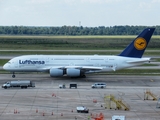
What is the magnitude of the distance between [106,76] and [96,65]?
4.79m

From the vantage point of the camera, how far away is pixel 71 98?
163ft

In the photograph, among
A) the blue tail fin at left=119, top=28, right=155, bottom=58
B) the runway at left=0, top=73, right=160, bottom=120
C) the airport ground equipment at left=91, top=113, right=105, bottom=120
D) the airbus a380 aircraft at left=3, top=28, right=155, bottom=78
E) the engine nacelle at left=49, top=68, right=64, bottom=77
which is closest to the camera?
the airport ground equipment at left=91, top=113, right=105, bottom=120

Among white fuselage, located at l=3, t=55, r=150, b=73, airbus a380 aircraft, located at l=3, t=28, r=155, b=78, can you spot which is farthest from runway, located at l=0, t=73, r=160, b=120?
white fuselage, located at l=3, t=55, r=150, b=73

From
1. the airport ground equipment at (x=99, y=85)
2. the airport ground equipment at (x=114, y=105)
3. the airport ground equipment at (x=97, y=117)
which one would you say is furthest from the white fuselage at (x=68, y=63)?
the airport ground equipment at (x=97, y=117)

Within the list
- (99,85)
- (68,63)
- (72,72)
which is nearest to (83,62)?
(68,63)

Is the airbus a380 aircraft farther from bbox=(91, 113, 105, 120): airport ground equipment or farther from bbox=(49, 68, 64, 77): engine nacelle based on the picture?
bbox=(91, 113, 105, 120): airport ground equipment

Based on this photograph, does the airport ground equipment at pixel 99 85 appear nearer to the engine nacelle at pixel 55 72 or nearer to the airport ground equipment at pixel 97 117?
the engine nacelle at pixel 55 72

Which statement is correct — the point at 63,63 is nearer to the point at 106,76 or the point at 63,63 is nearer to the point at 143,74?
the point at 106,76

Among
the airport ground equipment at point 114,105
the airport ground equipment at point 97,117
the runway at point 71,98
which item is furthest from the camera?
the airport ground equipment at point 114,105

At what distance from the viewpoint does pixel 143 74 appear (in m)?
73.7

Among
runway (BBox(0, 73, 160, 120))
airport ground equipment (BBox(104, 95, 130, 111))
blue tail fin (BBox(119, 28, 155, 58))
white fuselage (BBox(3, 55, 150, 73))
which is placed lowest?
runway (BBox(0, 73, 160, 120))

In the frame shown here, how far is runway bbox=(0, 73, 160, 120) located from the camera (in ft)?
134

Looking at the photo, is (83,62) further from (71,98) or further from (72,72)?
(71,98)

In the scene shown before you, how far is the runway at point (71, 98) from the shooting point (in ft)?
134
